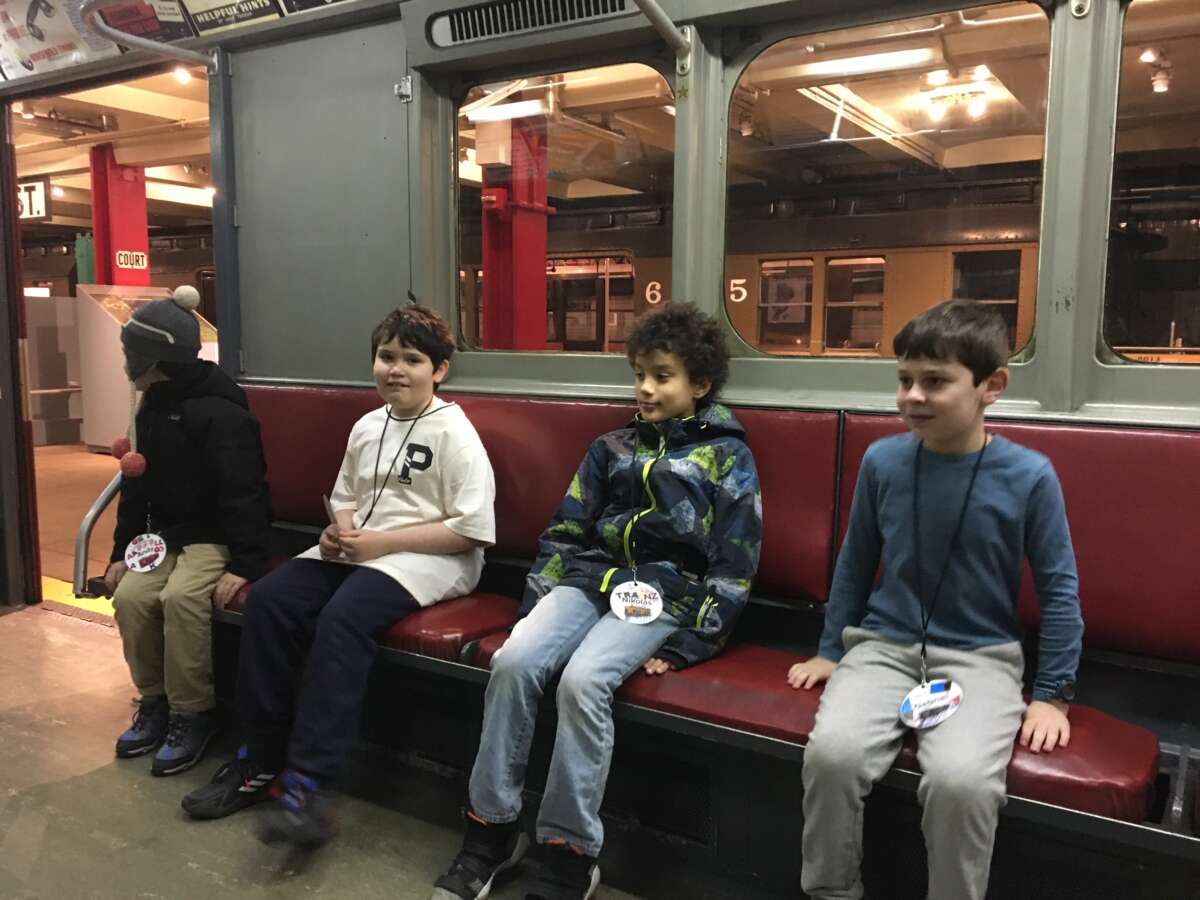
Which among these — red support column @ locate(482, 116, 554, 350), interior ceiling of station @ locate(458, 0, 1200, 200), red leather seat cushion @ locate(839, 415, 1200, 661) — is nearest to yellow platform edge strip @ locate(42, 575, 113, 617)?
red support column @ locate(482, 116, 554, 350)

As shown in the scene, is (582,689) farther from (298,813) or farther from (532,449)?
(532,449)

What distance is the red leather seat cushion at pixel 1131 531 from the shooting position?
1.97 metres

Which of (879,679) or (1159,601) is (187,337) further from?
(1159,601)

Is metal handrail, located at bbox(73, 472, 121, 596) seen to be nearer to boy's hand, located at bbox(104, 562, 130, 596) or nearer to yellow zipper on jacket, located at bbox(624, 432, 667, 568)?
boy's hand, located at bbox(104, 562, 130, 596)

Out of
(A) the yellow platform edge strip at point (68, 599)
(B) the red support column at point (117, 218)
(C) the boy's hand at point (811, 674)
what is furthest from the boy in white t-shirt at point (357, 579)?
(B) the red support column at point (117, 218)

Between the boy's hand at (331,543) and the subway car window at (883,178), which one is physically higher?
the subway car window at (883,178)

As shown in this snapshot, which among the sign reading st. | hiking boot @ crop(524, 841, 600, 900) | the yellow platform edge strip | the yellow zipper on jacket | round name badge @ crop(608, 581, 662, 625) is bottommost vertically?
the yellow platform edge strip

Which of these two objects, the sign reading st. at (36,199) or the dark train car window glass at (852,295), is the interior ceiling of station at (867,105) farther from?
the sign reading st. at (36,199)

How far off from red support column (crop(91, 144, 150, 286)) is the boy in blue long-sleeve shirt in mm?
9995

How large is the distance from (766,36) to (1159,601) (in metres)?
1.78

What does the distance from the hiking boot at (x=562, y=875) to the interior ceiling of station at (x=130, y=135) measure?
4107 mm

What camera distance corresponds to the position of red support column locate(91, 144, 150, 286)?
9.75m

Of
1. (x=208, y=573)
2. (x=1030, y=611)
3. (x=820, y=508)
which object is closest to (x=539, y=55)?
(x=820, y=508)

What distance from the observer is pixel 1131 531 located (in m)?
2.02
